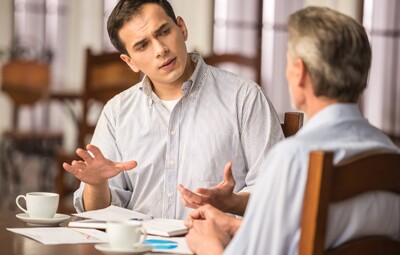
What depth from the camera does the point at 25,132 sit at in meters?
6.73

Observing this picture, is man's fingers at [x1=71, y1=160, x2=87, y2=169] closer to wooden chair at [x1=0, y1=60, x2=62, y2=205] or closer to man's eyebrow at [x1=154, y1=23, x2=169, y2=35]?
man's eyebrow at [x1=154, y1=23, x2=169, y2=35]

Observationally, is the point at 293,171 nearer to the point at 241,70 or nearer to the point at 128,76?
the point at 128,76

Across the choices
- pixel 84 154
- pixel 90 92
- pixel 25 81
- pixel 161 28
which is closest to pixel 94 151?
pixel 84 154

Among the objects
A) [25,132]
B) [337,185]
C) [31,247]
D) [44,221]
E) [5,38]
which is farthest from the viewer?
[5,38]

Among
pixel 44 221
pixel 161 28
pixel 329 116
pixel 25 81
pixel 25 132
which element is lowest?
pixel 25 132

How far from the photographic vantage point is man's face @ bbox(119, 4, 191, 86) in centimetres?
262

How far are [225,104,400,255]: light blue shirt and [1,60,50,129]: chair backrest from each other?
522cm

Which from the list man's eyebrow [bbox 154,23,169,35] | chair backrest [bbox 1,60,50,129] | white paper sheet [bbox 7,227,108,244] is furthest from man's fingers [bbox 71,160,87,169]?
chair backrest [bbox 1,60,50,129]

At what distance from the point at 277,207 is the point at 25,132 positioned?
5.40 m

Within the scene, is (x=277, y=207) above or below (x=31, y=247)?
above

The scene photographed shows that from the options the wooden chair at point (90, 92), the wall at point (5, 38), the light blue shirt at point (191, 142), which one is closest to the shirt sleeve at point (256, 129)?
the light blue shirt at point (191, 142)

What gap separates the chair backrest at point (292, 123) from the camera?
8.63 feet

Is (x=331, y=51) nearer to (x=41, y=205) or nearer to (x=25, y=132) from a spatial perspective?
(x=41, y=205)

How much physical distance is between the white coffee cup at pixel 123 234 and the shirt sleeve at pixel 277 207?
31 centimetres
